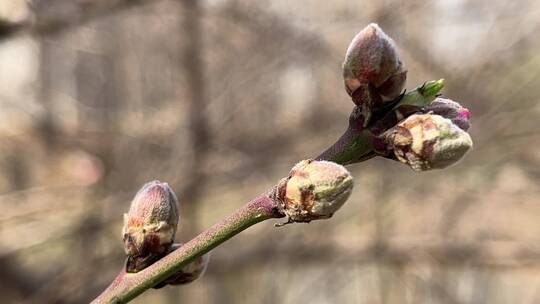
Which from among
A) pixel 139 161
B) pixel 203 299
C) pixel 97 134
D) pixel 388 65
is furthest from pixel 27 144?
pixel 388 65

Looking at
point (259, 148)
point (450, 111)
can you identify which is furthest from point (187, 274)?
point (259, 148)

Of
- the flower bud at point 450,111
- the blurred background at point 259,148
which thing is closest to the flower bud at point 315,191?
the flower bud at point 450,111

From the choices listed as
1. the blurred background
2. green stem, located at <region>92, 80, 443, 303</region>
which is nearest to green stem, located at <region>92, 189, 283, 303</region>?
green stem, located at <region>92, 80, 443, 303</region>

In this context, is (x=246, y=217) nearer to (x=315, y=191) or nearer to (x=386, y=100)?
(x=315, y=191)

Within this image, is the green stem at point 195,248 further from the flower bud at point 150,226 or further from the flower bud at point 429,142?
the flower bud at point 429,142

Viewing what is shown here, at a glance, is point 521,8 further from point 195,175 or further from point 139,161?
point 139,161

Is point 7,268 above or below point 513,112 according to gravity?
below
